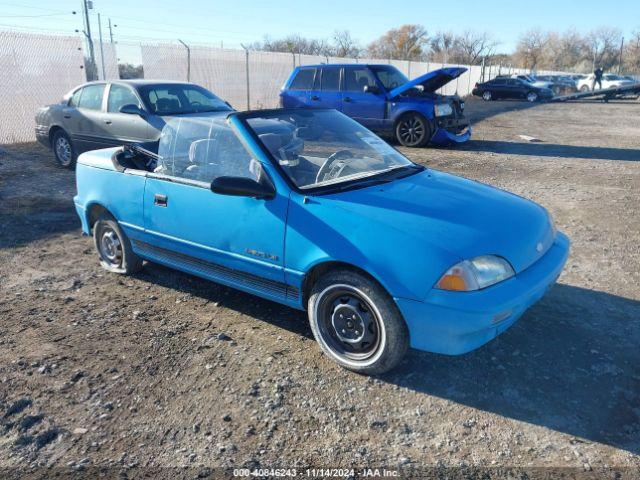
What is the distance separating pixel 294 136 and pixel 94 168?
2.02m

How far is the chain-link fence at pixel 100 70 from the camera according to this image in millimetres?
12867

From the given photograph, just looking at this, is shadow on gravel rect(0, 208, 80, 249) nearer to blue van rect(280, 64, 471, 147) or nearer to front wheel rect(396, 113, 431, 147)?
blue van rect(280, 64, 471, 147)

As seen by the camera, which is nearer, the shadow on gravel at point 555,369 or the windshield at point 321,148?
the shadow on gravel at point 555,369

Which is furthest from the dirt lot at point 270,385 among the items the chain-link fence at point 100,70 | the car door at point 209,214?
the chain-link fence at point 100,70

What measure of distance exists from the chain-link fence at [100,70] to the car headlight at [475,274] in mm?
13374

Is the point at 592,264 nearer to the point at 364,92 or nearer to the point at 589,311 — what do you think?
the point at 589,311

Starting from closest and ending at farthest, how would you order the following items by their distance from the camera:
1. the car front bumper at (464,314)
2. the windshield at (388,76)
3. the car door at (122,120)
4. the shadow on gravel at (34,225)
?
the car front bumper at (464,314) < the shadow on gravel at (34,225) < the car door at (122,120) < the windshield at (388,76)

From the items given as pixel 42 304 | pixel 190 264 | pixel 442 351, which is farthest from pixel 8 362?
pixel 442 351

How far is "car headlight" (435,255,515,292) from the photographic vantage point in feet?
9.04

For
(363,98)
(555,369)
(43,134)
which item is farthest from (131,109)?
(555,369)

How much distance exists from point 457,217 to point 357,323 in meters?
0.88

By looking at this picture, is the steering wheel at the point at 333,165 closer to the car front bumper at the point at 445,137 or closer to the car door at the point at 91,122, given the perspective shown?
the car door at the point at 91,122

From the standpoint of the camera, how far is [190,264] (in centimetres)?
399

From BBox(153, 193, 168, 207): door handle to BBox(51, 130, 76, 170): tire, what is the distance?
632 cm
